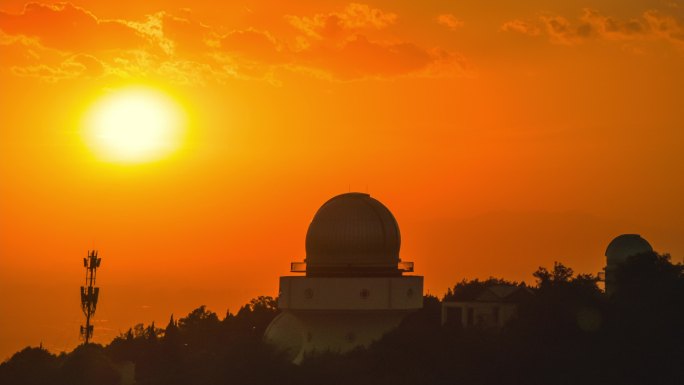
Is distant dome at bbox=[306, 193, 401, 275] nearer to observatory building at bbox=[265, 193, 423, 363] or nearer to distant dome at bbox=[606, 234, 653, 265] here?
observatory building at bbox=[265, 193, 423, 363]

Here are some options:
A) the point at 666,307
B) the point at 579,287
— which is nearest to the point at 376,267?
the point at 579,287

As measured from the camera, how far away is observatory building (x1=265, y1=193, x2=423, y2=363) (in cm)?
7944

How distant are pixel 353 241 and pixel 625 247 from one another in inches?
749

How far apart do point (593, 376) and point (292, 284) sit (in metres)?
20.6

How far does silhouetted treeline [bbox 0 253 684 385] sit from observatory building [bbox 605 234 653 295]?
9674 millimetres

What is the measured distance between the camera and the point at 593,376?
67250mm

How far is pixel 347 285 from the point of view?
7919cm

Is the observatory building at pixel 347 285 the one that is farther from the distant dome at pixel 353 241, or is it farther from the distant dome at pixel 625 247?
the distant dome at pixel 625 247

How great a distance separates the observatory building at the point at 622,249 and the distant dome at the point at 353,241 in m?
15.1

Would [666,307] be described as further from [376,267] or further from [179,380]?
[179,380]

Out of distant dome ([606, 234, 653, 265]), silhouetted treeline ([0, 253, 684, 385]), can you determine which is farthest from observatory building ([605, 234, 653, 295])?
silhouetted treeline ([0, 253, 684, 385])

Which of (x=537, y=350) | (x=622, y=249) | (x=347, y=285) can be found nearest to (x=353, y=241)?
(x=347, y=285)

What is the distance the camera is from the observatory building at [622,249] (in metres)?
87.8

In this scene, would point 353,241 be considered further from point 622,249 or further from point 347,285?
point 622,249
